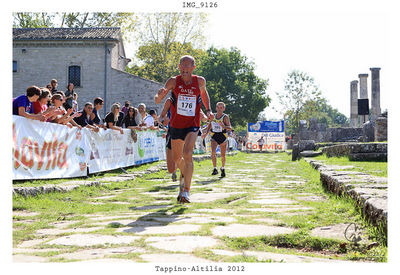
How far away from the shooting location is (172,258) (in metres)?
2.76

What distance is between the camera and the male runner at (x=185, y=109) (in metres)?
5.62

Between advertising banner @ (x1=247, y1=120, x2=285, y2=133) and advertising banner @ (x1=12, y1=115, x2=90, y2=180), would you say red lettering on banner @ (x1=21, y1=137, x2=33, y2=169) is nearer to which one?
advertising banner @ (x1=12, y1=115, x2=90, y2=180)

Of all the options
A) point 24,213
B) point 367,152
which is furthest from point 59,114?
point 367,152

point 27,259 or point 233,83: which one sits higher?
point 233,83

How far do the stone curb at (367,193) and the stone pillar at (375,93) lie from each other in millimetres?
28886

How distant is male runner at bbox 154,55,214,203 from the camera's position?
5625 millimetres

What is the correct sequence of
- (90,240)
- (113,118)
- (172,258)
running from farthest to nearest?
1. (113,118)
2. (90,240)
3. (172,258)

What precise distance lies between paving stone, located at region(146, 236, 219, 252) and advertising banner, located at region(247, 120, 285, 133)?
122 ft

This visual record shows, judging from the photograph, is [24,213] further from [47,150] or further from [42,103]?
[42,103]

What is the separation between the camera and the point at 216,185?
26.3ft

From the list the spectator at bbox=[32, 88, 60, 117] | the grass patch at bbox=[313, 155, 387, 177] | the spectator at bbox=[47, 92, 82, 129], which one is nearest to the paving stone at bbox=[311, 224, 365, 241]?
the grass patch at bbox=[313, 155, 387, 177]

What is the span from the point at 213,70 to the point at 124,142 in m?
39.2

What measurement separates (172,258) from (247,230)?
1.17 meters

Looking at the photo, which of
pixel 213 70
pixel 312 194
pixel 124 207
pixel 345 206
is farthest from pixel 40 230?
pixel 213 70
